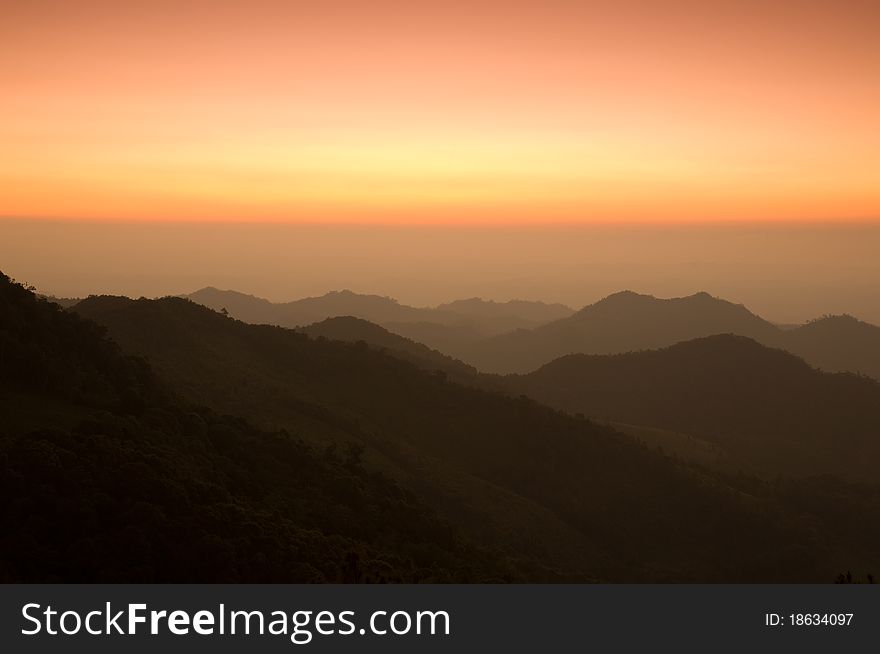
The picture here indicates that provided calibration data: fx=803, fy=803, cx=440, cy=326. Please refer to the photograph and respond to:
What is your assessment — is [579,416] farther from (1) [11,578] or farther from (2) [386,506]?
(1) [11,578]

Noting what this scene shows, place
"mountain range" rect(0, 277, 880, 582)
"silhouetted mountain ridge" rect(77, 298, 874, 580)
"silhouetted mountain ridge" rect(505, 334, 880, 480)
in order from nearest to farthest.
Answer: "mountain range" rect(0, 277, 880, 582) < "silhouetted mountain ridge" rect(77, 298, 874, 580) < "silhouetted mountain ridge" rect(505, 334, 880, 480)

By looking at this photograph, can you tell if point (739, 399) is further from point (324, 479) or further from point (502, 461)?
point (324, 479)

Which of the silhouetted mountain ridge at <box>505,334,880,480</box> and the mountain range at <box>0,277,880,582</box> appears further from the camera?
the silhouetted mountain ridge at <box>505,334,880,480</box>

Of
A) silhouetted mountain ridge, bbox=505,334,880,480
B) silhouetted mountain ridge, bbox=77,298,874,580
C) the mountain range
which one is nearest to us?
the mountain range

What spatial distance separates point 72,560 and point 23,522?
261 cm

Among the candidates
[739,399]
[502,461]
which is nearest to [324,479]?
[502,461]

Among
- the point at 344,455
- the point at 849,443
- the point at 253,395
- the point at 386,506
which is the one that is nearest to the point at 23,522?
the point at 386,506

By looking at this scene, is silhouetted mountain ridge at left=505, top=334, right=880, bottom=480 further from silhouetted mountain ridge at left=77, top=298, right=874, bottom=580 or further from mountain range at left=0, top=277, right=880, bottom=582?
silhouetted mountain ridge at left=77, top=298, right=874, bottom=580

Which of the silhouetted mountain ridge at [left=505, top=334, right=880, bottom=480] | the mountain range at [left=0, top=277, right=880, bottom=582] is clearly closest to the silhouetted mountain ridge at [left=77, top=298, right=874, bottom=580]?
the mountain range at [left=0, top=277, right=880, bottom=582]

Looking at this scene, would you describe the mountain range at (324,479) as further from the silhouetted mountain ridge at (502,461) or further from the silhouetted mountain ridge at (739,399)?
the silhouetted mountain ridge at (739,399)

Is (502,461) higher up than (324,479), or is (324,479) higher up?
(324,479)

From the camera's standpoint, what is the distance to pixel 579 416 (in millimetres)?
95250

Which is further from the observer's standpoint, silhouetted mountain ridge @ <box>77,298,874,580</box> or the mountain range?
silhouetted mountain ridge @ <box>77,298,874,580</box>

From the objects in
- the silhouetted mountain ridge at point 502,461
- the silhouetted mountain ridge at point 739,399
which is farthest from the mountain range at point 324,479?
the silhouetted mountain ridge at point 739,399
